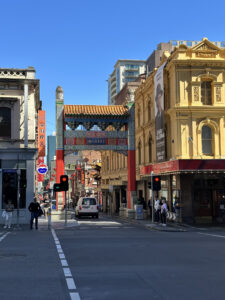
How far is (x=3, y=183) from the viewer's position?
1097 inches

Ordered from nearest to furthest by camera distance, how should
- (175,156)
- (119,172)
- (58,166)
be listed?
(175,156), (58,166), (119,172)

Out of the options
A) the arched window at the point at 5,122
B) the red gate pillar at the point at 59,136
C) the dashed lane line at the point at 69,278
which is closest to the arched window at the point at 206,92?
the red gate pillar at the point at 59,136

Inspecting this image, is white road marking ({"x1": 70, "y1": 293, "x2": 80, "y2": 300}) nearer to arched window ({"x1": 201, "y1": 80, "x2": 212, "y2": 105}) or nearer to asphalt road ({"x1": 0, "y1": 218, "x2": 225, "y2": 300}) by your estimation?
asphalt road ({"x1": 0, "y1": 218, "x2": 225, "y2": 300})

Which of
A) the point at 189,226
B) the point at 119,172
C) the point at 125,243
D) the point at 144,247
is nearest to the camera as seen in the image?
the point at 144,247

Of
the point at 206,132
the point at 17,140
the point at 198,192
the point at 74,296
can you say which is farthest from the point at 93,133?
the point at 74,296

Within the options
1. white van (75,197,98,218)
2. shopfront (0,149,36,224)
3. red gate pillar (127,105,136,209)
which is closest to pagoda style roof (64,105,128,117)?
red gate pillar (127,105,136,209)

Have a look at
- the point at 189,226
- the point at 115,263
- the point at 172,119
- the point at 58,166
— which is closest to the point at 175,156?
the point at 172,119

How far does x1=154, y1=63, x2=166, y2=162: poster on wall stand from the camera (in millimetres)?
31906

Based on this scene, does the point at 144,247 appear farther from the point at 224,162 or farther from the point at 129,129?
the point at 129,129

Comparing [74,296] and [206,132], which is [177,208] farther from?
[74,296]

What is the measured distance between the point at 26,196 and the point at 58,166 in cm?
579

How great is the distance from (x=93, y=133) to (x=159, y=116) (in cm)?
559

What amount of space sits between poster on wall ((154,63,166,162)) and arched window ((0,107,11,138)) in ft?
36.8

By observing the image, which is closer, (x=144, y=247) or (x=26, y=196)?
(x=144, y=247)
